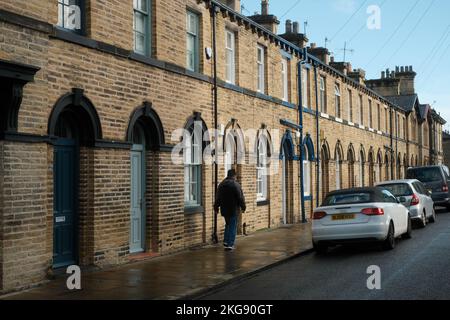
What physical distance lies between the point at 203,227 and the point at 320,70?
42.6ft

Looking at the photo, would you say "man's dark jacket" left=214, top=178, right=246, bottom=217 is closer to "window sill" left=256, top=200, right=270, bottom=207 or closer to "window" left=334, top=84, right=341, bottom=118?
"window sill" left=256, top=200, right=270, bottom=207

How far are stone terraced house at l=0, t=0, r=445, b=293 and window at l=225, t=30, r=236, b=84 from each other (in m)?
0.06

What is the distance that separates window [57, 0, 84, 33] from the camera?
1128 centimetres

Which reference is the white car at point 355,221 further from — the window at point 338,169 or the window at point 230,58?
the window at point 338,169

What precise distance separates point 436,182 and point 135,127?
1815cm

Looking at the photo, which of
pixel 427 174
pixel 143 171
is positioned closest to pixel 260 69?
pixel 143 171

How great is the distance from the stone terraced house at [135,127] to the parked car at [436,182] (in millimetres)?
7058

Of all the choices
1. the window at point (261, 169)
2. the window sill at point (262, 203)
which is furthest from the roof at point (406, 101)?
the window sill at point (262, 203)

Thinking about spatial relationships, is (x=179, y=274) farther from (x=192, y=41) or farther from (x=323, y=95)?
(x=323, y=95)

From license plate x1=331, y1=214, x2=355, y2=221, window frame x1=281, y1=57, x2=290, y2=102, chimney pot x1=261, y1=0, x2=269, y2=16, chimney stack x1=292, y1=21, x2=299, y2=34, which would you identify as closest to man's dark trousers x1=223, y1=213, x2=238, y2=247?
license plate x1=331, y1=214, x2=355, y2=221

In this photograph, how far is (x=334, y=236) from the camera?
13766 mm
